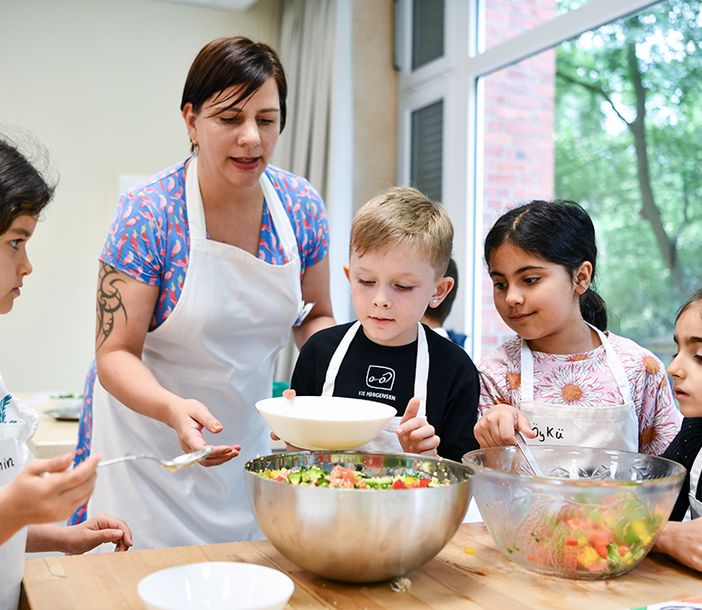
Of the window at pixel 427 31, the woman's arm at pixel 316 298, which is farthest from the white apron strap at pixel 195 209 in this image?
the window at pixel 427 31

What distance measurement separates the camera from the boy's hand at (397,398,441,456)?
4.28 feet

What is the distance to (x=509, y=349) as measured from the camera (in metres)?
1.75

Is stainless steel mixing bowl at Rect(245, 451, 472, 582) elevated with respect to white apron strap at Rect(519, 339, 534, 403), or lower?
lower

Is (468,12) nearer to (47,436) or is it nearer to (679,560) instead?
(47,436)

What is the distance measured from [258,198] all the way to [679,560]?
1.11m

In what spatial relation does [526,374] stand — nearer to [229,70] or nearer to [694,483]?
[694,483]

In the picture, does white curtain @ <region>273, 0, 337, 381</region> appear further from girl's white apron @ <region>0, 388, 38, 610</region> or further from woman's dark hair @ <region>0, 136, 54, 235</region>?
girl's white apron @ <region>0, 388, 38, 610</region>

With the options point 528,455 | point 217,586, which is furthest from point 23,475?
point 528,455

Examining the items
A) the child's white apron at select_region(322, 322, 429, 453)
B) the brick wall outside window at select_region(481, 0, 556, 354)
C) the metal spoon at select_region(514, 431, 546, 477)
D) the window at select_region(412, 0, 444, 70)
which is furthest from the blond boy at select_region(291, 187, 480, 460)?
the window at select_region(412, 0, 444, 70)

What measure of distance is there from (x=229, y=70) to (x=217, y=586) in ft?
3.35

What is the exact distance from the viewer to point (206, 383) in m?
1.83

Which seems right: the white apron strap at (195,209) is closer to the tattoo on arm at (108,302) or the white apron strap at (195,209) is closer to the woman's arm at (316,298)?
the tattoo on arm at (108,302)

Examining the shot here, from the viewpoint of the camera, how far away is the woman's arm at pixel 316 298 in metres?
1.95

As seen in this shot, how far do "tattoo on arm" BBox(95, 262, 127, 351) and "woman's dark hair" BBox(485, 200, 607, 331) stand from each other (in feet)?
2.45
